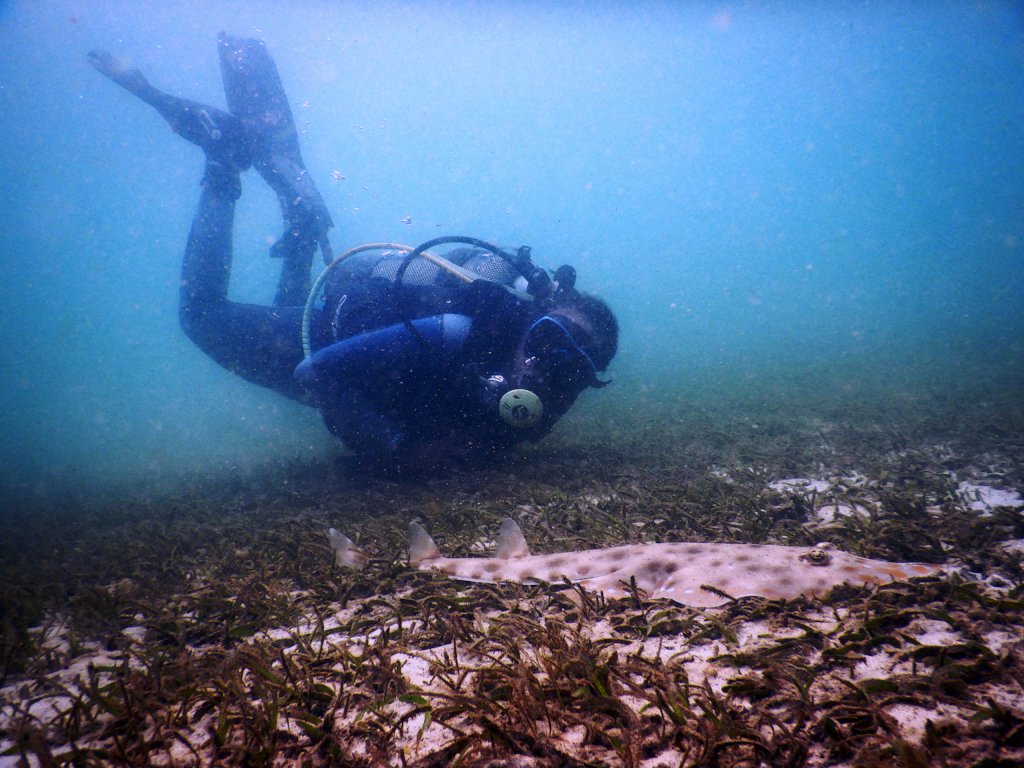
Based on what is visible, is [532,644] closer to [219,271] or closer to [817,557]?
[817,557]

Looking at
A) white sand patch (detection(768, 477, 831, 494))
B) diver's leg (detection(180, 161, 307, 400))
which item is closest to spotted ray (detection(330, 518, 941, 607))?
white sand patch (detection(768, 477, 831, 494))

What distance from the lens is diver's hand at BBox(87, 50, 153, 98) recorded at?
31.8 ft

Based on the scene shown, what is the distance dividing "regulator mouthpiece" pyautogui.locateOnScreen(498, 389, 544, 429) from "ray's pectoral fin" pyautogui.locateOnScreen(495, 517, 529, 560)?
183 cm

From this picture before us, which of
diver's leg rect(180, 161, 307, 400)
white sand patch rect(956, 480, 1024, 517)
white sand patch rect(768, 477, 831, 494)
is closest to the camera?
white sand patch rect(956, 480, 1024, 517)

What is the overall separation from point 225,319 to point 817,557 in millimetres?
9538

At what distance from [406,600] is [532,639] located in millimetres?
961

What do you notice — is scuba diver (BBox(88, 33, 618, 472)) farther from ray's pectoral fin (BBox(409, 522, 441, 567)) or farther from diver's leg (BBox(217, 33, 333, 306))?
diver's leg (BBox(217, 33, 333, 306))

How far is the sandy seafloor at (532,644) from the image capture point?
148cm

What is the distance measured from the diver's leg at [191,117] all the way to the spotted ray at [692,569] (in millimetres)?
11424

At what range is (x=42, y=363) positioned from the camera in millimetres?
97562

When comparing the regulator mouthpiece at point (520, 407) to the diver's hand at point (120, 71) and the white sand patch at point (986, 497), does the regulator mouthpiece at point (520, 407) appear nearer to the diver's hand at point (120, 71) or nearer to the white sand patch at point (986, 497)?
the white sand patch at point (986, 497)

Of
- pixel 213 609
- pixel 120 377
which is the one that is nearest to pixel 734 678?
pixel 213 609

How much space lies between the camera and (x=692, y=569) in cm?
253

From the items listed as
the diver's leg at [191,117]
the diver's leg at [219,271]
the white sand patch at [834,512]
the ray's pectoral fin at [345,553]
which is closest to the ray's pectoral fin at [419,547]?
the ray's pectoral fin at [345,553]
